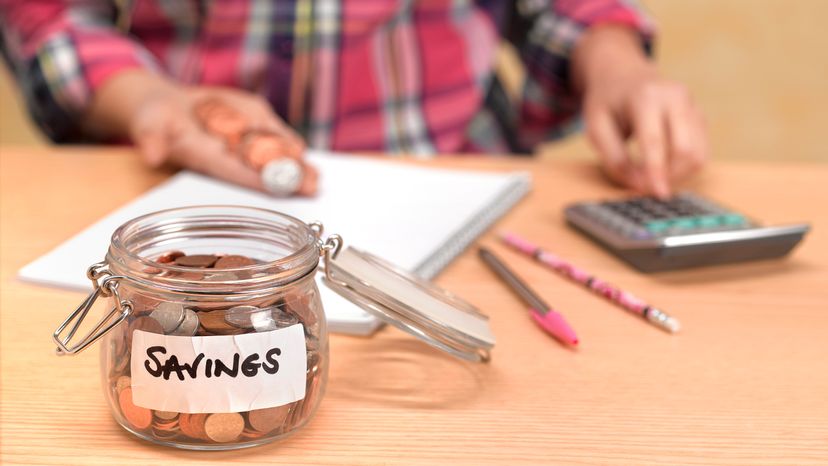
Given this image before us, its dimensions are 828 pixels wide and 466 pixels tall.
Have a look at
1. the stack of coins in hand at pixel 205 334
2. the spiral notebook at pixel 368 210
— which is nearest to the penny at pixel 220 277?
the stack of coins in hand at pixel 205 334

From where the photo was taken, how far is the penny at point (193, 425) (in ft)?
1.03

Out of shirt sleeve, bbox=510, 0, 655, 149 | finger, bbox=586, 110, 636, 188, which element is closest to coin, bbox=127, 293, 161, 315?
finger, bbox=586, 110, 636, 188

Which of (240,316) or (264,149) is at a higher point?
(240,316)

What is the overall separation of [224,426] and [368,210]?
31cm

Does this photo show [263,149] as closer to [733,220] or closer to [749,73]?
[733,220]

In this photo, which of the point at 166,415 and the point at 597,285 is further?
the point at 597,285

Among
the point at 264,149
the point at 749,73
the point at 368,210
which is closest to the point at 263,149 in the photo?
the point at 264,149

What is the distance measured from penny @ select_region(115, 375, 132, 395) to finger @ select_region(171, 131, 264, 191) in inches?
13.0

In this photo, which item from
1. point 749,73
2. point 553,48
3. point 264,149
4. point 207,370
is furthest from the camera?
point 749,73

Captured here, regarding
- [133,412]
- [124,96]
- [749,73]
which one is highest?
[133,412]

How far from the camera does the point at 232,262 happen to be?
0.34m

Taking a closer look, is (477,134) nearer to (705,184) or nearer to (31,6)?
(705,184)

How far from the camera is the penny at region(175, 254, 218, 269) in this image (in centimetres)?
34

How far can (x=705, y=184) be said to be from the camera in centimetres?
77
